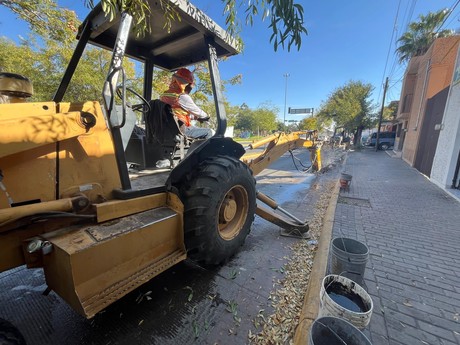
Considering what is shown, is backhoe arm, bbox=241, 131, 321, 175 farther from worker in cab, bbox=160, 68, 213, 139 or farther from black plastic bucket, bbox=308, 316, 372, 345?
black plastic bucket, bbox=308, 316, 372, 345

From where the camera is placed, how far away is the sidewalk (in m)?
2.05

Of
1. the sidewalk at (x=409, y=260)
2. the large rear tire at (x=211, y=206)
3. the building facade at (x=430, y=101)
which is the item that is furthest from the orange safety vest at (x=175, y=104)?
the building facade at (x=430, y=101)

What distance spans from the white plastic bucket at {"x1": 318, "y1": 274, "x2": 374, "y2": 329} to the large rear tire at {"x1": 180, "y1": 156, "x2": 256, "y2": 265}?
1115mm

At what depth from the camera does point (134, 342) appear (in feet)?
6.01

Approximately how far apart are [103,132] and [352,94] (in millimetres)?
28921

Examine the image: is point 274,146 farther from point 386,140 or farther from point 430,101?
point 386,140

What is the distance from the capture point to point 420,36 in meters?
21.9

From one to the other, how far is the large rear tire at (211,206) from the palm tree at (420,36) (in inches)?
1052

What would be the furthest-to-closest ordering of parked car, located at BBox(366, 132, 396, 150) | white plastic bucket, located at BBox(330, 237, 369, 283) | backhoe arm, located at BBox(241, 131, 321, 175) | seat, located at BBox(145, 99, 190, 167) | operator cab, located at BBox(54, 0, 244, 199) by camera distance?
1. parked car, located at BBox(366, 132, 396, 150)
2. backhoe arm, located at BBox(241, 131, 321, 175)
3. seat, located at BBox(145, 99, 190, 167)
4. white plastic bucket, located at BBox(330, 237, 369, 283)
5. operator cab, located at BBox(54, 0, 244, 199)

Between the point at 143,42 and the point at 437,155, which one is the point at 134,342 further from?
the point at 437,155

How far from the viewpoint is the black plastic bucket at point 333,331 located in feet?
5.27

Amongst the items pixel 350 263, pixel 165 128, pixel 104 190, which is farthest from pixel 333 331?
pixel 165 128

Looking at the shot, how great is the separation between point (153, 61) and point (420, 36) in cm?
2973

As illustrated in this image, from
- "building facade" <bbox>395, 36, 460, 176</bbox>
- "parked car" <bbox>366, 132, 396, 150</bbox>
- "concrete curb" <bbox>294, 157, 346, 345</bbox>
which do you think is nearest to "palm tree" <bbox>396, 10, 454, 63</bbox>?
"building facade" <bbox>395, 36, 460, 176</bbox>
